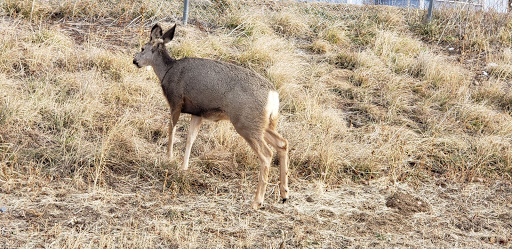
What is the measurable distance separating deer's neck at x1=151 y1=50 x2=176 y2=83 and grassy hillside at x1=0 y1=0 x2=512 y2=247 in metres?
0.74

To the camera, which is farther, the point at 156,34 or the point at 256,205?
the point at 156,34

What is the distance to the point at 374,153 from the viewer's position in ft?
24.7

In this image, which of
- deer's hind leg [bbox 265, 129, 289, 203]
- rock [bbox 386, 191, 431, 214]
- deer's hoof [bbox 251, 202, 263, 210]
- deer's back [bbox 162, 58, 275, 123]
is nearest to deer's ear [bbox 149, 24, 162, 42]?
deer's back [bbox 162, 58, 275, 123]

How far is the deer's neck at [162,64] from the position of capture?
279 inches

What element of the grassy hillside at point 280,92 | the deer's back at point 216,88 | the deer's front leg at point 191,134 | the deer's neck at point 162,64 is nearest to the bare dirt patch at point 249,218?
the grassy hillside at point 280,92

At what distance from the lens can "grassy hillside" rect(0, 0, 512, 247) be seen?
22.3ft

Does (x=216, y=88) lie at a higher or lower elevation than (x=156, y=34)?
lower

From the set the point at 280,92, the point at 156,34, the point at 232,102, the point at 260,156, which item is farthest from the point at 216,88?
the point at 280,92

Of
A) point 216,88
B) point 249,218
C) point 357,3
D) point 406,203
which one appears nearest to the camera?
point 249,218

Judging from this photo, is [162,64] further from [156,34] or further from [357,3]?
[357,3]

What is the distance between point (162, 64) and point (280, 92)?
2475mm

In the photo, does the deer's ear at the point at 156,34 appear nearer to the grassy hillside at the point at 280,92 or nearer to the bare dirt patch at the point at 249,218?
the grassy hillside at the point at 280,92

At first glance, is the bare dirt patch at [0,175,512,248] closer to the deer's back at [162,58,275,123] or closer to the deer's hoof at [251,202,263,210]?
the deer's hoof at [251,202,263,210]

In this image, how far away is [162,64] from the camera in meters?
7.16
